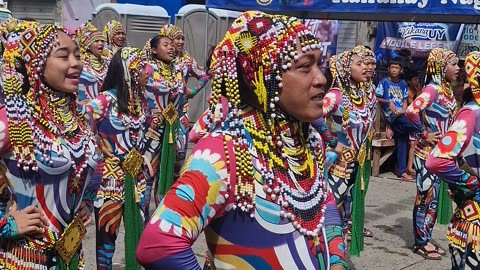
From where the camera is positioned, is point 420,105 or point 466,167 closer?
point 466,167

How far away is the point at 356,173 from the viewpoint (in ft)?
21.0

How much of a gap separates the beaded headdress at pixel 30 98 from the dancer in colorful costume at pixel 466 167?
6.68 ft

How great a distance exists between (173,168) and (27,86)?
464 cm

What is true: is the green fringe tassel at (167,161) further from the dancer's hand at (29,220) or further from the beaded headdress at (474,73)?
the dancer's hand at (29,220)

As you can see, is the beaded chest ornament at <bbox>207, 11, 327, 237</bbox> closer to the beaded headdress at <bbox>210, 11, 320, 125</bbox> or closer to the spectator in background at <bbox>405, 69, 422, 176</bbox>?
the beaded headdress at <bbox>210, 11, 320, 125</bbox>

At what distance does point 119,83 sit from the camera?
5406mm

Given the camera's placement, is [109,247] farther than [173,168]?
No

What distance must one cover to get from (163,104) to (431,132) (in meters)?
2.90

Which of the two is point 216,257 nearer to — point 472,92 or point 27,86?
point 27,86

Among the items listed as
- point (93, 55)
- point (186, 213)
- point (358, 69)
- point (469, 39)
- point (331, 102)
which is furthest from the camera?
point (469, 39)

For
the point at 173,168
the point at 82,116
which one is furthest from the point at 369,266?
the point at 82,116

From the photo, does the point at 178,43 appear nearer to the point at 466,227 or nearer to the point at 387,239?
the point at 387,239

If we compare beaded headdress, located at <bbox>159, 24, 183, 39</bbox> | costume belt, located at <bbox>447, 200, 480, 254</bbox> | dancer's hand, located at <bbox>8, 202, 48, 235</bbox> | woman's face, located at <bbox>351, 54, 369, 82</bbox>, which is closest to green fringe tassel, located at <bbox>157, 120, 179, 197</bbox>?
beaded headdress, located at <bbox>159, 24, 183, 39</bbox>

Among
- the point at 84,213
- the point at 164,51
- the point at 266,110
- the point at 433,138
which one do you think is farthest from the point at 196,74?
the point at 266,110
